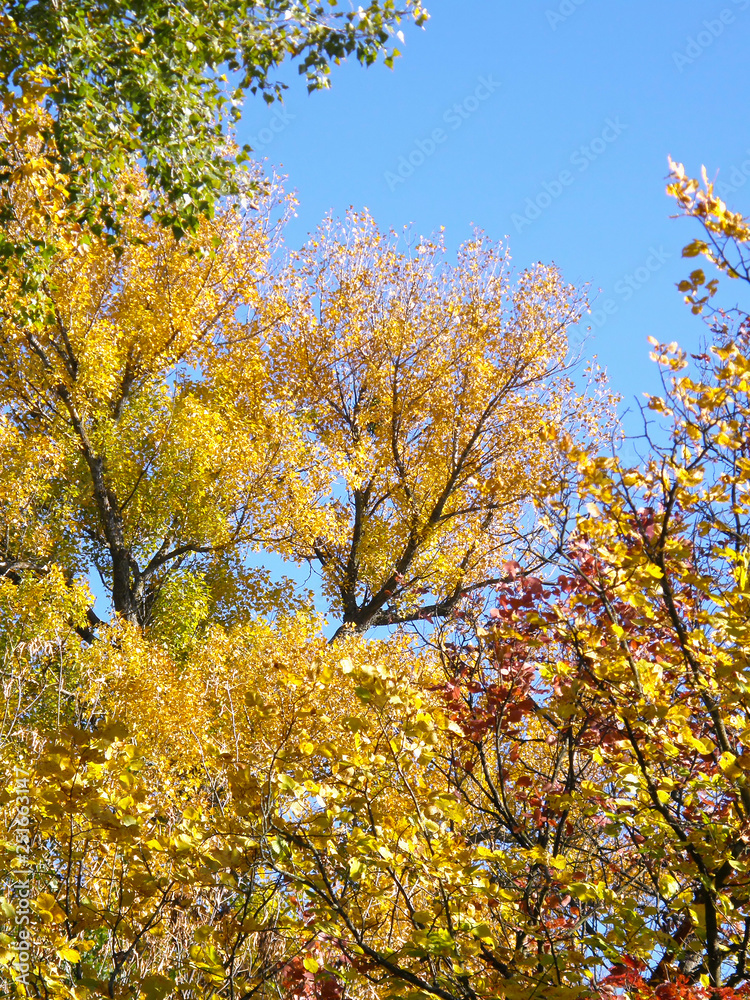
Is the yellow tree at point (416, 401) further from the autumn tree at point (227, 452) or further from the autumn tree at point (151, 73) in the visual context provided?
the autumn tree at point (151, 73)

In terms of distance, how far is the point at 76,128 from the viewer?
21.6 ft

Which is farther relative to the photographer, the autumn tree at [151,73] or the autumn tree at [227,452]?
the autumn tree at [227,452]

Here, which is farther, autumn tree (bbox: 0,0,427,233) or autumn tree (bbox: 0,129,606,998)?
autumn tree (bbox: 0,129,606,998)

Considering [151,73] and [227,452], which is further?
[227,452]

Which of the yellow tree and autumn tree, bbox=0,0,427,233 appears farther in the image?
the yellow tree

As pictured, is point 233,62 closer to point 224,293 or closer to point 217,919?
point 217,919

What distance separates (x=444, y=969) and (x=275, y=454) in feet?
38.0

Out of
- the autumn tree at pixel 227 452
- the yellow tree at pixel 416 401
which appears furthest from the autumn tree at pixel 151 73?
the yellow tree at pixel 416 401

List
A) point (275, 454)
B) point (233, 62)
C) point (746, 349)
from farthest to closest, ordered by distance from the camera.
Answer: point (275, 454), point (233, 62), point (746, 349)

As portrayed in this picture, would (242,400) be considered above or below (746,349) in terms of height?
above

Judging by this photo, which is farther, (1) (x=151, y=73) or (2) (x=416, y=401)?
(2) (x=416, y=401)

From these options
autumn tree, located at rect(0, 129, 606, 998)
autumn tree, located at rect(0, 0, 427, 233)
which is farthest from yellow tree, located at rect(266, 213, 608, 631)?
autumn tree, located at rect(0, 0, 427, 233)

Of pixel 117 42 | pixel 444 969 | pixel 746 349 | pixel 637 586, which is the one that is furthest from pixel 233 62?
pixel 444 969

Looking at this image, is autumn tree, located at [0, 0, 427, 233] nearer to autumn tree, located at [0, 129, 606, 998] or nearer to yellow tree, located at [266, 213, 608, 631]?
autumn tree, located at [0, 129, 606, 998]
